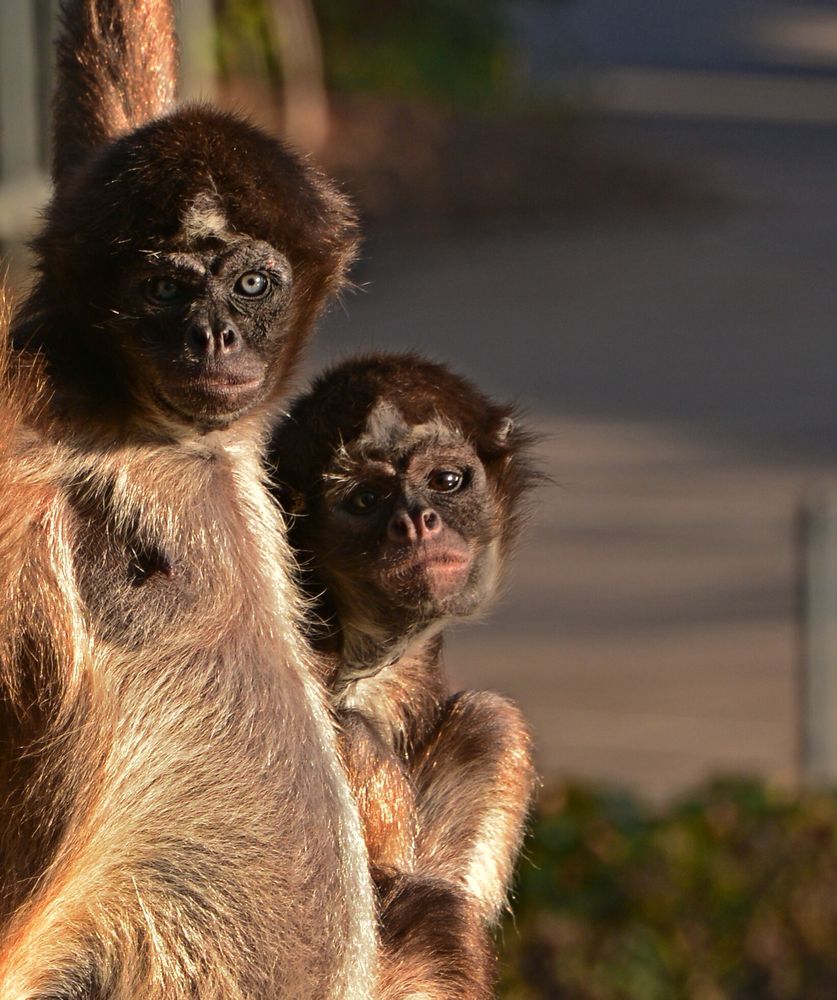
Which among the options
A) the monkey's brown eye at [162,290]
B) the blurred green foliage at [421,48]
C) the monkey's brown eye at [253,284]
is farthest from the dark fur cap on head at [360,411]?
the blurred green foliage at [421,48]

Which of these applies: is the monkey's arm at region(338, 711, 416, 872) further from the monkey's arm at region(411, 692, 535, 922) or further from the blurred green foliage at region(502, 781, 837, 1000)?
the blurred green foliage at region(502, 781, 837, 1000)

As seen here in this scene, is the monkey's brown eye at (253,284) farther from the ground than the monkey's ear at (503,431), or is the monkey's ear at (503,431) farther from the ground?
the monkey's brown eye at (253,284)

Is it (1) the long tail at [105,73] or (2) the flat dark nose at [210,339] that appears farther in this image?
(1) the long tail at [105,73]

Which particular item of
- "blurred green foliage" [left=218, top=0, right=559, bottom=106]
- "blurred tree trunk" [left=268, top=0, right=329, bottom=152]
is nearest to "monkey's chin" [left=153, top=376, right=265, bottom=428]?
"blurred tree trunk" [left=268, top=0, right=329, bottom=152]

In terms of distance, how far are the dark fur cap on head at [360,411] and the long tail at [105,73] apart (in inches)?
40.5

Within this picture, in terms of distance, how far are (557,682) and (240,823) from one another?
725cm

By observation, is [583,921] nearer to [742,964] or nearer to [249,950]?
[742,964]

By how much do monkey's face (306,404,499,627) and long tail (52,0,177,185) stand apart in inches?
50.4

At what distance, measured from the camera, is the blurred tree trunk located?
79.4ft

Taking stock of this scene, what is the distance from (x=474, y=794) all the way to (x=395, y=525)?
34.7 inches

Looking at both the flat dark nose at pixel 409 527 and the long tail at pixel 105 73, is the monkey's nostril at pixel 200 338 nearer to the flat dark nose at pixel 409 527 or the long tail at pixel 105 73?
the flat dark nose at pixel 409 527

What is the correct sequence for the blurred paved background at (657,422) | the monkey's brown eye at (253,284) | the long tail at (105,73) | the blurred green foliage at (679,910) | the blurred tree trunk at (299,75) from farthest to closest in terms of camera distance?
the blurred tree trunk at (299,75) → the blurred paved background at (657,422) → the blurred green foliage at (679,910) → the long tail at (105,73) → the monkey's brown eye at (253,284)

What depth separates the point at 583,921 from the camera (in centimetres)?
762

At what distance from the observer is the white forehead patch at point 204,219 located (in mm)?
3771
